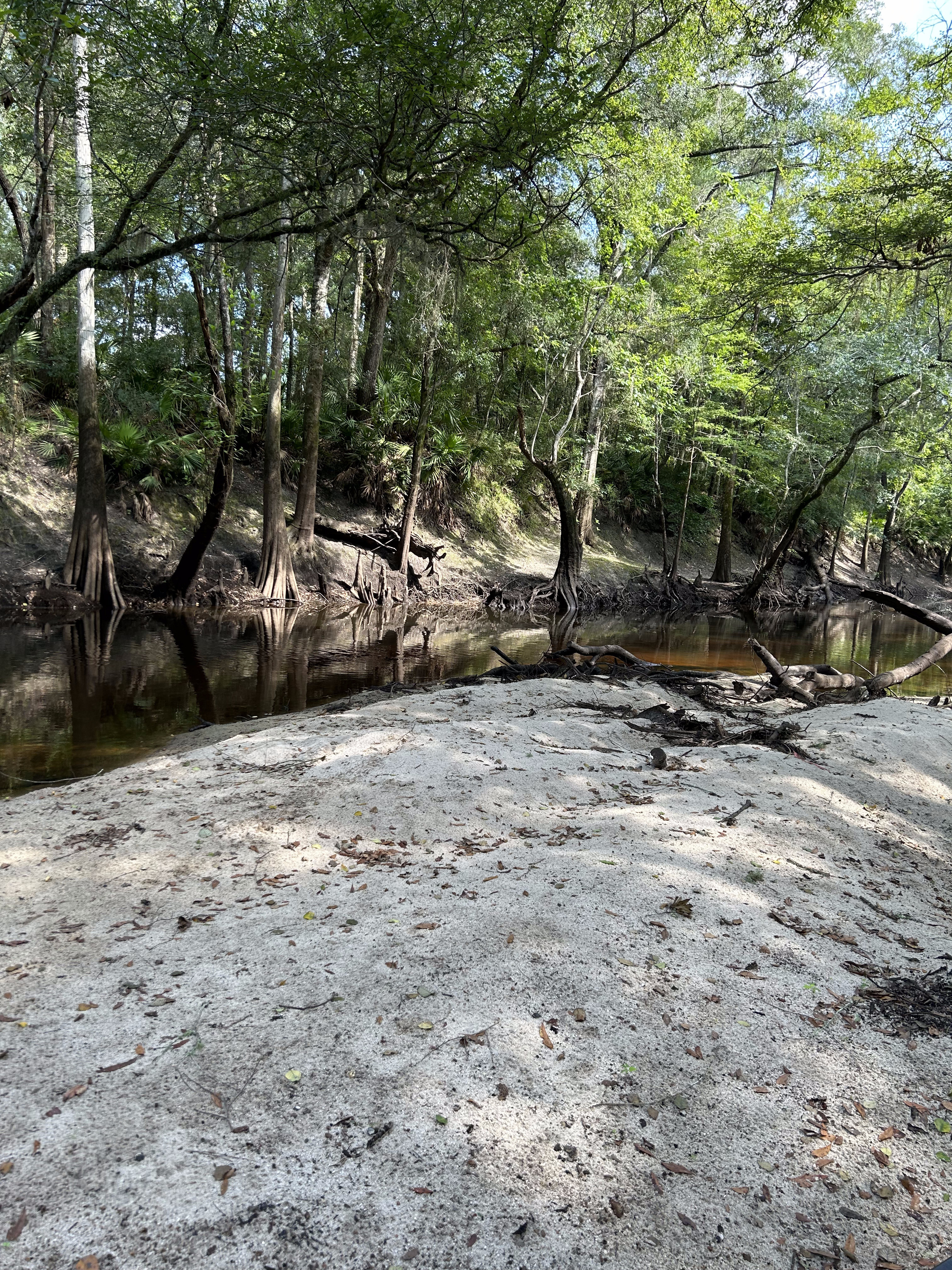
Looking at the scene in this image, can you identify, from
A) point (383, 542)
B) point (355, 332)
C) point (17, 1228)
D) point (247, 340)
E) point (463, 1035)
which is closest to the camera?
point (17, 1228)

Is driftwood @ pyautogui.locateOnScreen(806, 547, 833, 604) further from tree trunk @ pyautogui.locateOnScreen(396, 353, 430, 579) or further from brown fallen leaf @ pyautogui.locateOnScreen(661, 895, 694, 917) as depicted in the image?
brown fallen leaf @ pyautogui.locateOnScreen(661, 895, 694, 917)

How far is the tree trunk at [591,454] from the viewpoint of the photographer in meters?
23.8

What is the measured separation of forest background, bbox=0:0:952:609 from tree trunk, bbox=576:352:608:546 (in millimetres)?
163

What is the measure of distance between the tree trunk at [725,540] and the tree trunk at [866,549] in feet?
26.6

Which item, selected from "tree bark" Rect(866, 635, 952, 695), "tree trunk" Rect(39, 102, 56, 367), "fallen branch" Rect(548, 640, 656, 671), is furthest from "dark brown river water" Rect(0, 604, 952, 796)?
"tree trunk" Rect(39, 102, 56, 367)

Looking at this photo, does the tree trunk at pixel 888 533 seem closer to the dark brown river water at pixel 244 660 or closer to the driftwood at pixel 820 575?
the driftwood at pixel 820 575

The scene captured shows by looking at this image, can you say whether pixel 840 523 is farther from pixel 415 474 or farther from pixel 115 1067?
pixel 115 1067

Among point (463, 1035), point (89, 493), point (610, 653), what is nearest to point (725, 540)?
point (610, 653)

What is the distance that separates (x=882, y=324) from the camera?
16.6m

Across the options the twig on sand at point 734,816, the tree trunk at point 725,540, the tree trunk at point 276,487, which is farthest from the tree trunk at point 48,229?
the tree trunk at point 725,540

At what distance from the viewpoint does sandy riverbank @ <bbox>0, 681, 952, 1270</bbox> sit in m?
1.95

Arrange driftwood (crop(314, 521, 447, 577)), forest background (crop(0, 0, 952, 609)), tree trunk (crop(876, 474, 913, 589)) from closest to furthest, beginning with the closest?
forest background (crop(0, 0, 952, 609)), driftwood (crop(314, 521, 447, 577)), tree trunk (crop(876, 474, 913, 589))

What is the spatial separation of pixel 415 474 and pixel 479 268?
7.92 m

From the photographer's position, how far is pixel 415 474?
64.1ft
